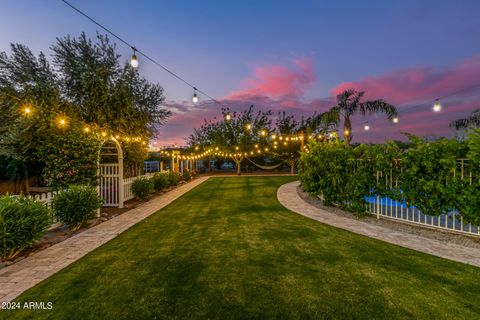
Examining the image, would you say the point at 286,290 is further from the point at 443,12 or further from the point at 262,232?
the point at 443,12

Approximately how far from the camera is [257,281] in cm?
244

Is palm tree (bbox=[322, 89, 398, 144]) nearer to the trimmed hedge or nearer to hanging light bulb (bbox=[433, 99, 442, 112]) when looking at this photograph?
hanging light bulb (bbox=[433, 99, 442, 112])

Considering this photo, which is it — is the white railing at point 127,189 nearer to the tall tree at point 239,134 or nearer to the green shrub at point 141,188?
the green shrub at point 141,188

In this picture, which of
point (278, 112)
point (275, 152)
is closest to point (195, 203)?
point (275, 152)

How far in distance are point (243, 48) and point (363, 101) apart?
24.5 ft

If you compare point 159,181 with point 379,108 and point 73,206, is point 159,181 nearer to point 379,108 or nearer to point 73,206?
point 73,206

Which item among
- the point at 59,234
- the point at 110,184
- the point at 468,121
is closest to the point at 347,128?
the point at 468,121

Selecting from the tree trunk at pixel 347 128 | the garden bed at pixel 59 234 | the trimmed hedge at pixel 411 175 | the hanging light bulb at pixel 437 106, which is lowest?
the garden bed at pixel 59 234

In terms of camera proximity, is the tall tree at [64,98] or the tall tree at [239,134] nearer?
the tall tree at [64,98]

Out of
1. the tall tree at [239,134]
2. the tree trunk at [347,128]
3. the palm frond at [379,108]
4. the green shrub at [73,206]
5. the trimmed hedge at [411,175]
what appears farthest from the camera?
the tall tree at [239,134]

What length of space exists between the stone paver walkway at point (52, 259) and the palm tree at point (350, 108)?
9.94m

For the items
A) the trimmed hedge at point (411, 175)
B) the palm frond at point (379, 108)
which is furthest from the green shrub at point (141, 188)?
the palm frond at point (379, 108)

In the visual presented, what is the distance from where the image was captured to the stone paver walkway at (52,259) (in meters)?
2.46

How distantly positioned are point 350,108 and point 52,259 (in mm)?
12073
